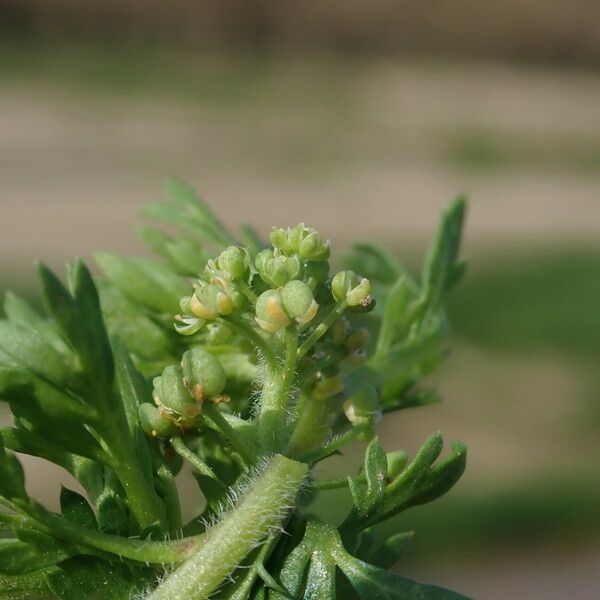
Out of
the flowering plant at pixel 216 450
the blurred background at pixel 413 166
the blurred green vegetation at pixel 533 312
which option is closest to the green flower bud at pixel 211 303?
the flowering plant at pixel 216 450

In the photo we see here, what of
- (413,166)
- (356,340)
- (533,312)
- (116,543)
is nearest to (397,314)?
(356,340)

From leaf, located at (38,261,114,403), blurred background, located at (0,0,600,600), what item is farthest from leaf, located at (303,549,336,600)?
blurred background, located at (0,0,600,600)

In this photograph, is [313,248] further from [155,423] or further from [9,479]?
[9,479]

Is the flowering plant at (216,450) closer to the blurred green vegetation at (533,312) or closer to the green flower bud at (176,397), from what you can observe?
the green flower bud at (176,397)

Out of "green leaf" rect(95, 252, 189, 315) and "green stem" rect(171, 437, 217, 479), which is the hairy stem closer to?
"green stem" rect(171, 437, 217, 479)

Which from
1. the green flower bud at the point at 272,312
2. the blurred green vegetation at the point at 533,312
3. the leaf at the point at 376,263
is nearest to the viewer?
the green flower bud at the point at 272,312

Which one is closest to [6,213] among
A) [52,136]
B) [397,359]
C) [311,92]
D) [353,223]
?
[52,136]
